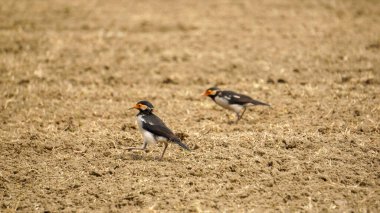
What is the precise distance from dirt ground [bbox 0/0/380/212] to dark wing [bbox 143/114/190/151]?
455 millimetres

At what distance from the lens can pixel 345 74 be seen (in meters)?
13.8

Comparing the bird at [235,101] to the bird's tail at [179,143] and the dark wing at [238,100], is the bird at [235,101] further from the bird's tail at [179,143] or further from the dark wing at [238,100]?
the bird's tail at [179,143]

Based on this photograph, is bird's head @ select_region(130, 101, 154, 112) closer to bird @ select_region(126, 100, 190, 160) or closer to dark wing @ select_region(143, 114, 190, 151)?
bird @ select_region(126, 100, 190, 160)

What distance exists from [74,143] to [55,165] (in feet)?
3.02

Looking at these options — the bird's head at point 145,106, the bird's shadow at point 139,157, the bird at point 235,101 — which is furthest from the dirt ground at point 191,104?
the bird's head at point 145,106

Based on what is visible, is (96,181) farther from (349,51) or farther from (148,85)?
(349,51)

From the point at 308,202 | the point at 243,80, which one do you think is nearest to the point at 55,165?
the point at 308,202

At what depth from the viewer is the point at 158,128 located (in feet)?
28.9

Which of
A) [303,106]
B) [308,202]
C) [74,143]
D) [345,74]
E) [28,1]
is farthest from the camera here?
[28,1]

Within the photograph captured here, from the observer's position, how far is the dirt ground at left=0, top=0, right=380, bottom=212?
789cm

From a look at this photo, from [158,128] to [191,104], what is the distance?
366 cm

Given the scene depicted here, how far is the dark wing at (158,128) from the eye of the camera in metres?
8.66

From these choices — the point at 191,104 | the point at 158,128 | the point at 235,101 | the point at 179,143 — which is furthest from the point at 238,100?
the point at 179,143

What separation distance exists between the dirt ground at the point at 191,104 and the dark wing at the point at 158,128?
0.45m
